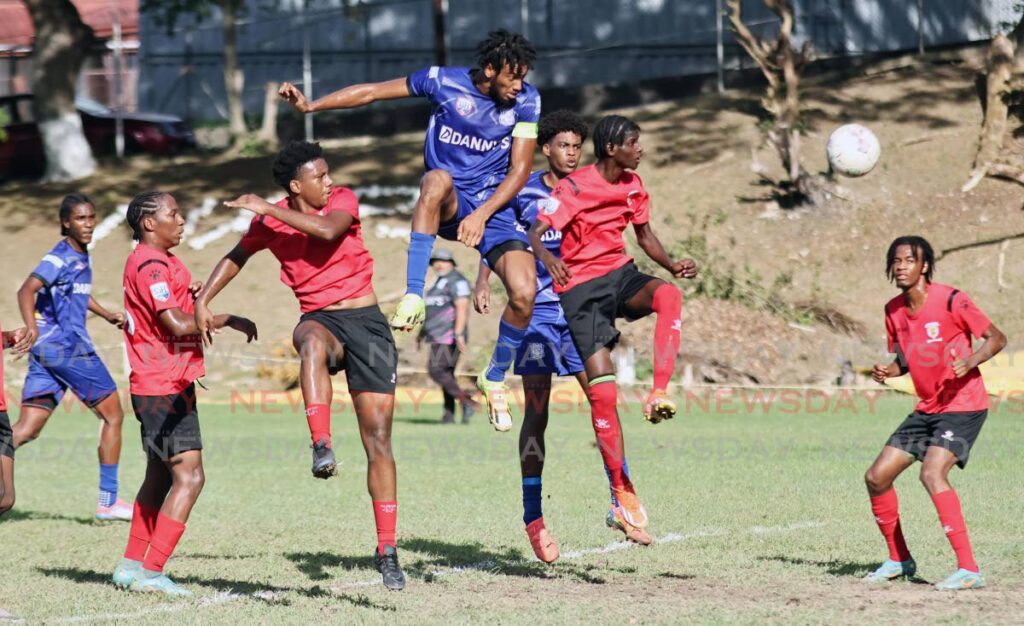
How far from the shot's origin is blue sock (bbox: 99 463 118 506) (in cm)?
1109

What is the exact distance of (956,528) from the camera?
7.82m

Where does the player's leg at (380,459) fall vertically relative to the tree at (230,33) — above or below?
below

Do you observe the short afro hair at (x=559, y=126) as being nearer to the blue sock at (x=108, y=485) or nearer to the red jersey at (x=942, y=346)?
the red jersey at (x=942, y=346)

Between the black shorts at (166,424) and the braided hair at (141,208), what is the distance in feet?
3.15

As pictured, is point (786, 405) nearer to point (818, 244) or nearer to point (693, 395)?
point (693, 395)

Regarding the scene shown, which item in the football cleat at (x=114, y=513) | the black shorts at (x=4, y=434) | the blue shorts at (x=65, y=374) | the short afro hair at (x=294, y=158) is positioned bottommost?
the football cleat at (x=114, y=513)

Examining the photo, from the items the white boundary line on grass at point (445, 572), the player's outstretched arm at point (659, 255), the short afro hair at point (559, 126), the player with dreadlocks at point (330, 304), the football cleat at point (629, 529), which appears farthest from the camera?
the short afro hair at point (559, 126)

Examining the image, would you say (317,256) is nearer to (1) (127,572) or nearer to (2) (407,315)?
(2) (407,315)

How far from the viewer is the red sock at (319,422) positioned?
763 cm

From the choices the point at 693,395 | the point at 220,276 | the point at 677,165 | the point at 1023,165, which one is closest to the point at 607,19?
the point at 677,165

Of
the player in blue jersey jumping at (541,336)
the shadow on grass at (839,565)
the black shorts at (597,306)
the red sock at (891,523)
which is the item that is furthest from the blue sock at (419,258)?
the red sock at (891,523)

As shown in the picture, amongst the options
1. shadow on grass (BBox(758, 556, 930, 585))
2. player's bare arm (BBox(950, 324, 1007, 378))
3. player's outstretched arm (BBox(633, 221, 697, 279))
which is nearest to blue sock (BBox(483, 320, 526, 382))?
player's outstretched arm (BBox(633, 221, 697, 279))

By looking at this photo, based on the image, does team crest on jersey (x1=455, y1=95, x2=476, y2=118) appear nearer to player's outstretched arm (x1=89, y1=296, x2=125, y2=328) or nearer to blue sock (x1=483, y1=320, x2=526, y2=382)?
blue sock (x1=483, y1=320, x2=526, y2=382)

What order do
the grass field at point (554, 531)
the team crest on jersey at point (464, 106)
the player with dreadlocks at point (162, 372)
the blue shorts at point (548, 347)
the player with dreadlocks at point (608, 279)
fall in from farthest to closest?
1. the blue shorts at point (548, 347)
2. the team crest on jersey at point (464, 106)
3. the player with dreadlocks at point (608, 279)
4. the player with dreadlocks at point (162, 372)
5. the grass field at point (554, 531)
